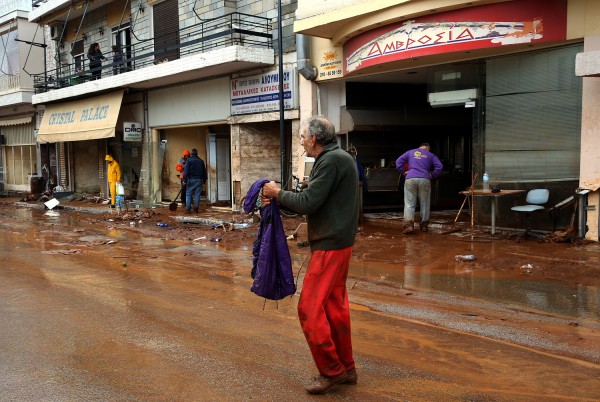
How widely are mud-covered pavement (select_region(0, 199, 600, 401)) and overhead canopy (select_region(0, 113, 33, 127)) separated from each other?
1860 centimetres

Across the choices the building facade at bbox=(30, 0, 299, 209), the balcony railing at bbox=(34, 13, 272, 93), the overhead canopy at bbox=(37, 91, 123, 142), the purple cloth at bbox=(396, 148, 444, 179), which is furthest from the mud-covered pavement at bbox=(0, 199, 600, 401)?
the overhead canopy at bbox=(37, 91, 123, 142)

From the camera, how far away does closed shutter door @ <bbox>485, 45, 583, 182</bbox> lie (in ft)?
32.4

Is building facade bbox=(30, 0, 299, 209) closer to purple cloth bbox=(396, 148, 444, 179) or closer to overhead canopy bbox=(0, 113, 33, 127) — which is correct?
overhead canopy bbox=(0, 113, 33, 127)

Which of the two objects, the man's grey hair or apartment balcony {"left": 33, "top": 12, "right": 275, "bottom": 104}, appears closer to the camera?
the man's grey hair

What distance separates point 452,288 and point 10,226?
11.9 m

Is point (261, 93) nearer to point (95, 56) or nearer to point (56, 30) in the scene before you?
point (95, 56)

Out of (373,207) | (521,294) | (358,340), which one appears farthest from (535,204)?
(358,340)

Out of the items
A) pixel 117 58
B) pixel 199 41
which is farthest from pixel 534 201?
pixel 117 58

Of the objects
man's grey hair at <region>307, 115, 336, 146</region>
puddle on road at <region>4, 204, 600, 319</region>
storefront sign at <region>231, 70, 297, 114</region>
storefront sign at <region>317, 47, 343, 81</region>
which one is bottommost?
puddle on road at <region>4, 204, 600, 319</region>

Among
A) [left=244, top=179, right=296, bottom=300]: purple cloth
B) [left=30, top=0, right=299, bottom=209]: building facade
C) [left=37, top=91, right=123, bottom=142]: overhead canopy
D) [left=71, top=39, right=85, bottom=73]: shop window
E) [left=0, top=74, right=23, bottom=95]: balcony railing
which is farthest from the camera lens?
[left=0, top=74, right=23, bottom=95]: balcony railing

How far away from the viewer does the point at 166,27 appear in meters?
18.7

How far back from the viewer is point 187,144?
68.2 ft

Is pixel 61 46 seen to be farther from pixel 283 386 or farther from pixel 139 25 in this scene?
pixel 283 386

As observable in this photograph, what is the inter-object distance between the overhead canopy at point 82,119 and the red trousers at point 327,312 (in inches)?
678
